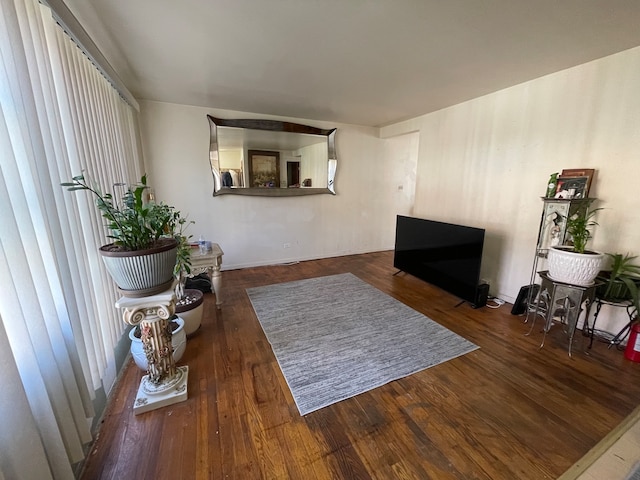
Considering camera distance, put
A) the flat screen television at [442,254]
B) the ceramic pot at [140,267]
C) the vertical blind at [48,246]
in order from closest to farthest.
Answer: the vertical blind at [48,246] → the ceramic pot at [140,267] → the flat screen television at [442,254]

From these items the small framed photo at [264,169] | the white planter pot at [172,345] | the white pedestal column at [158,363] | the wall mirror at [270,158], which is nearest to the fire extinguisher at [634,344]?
the white pedestal column at [158,363]

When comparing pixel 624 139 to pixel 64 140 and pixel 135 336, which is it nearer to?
pixel 64 140

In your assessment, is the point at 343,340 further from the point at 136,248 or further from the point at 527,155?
the point at 527,155

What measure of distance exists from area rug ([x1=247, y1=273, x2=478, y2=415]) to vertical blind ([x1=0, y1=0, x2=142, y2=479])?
1.15 metres

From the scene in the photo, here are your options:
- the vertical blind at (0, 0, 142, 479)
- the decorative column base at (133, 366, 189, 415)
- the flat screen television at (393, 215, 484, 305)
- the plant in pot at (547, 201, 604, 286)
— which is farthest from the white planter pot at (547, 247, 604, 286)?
the vertical blind at (0, 0, 142, 479)

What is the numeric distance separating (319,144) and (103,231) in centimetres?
344

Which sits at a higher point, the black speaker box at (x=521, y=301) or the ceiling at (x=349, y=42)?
the ceiling at (x=349, y=42)

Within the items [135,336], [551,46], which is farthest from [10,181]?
[551,46]

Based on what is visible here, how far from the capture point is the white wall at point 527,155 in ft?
6.93

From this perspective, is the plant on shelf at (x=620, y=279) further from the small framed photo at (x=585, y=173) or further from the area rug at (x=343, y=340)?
the area rug at (x=343, y=340)

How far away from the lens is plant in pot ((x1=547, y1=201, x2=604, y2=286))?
Answer: 1930 mm

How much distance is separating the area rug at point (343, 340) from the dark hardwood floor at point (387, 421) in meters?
0.09

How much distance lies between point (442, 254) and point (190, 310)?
286cm

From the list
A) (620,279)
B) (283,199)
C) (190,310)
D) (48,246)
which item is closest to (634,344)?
(620,279)
